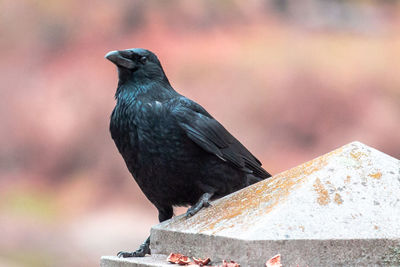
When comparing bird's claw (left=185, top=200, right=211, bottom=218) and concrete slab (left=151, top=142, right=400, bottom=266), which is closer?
concrete slab (left=151, top=142, right=400, bottom=266)

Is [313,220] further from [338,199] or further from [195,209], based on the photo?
[195,209]

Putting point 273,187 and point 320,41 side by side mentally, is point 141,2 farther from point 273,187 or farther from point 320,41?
point 273,187

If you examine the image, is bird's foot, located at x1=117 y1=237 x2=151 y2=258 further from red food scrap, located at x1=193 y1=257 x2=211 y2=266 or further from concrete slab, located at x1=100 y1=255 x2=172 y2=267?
red food scrap, located at x1=193 y1=257 x2=211 y2=266

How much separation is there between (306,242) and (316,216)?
0.16m

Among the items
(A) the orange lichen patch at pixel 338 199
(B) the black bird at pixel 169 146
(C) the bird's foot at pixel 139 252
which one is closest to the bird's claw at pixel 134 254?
(C) the bird's foot at pixel 139 252

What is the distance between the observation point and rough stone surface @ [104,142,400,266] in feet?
9.30

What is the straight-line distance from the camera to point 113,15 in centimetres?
1334

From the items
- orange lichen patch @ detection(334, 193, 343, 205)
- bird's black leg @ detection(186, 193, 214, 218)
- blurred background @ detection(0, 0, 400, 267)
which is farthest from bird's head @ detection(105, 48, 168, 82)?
blurred background @ detection(0, 0, 400, 267)

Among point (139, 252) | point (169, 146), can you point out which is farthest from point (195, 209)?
point (169, 146)

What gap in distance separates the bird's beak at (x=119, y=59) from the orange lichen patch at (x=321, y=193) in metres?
1.58

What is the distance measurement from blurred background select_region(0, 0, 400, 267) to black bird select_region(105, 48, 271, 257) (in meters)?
7.24

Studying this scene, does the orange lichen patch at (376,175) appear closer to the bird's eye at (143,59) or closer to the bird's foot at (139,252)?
the bird's foot at (139,252)

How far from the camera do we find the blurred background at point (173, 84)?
38.9ft

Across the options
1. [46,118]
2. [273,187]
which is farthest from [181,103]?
[46,118]
